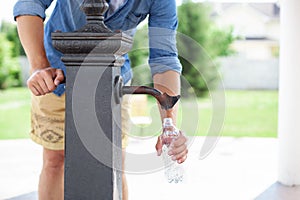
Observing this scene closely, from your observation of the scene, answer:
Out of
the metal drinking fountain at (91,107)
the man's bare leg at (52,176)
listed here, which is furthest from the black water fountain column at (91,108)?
the man's bare leg at (52,176)

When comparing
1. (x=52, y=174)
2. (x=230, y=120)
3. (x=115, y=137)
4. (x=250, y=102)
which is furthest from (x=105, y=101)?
(x=250, y=102)

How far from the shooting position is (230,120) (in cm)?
964

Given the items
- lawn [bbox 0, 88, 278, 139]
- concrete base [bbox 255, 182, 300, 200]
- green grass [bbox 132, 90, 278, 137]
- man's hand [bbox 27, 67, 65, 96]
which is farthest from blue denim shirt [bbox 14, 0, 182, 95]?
lawn [bbox 0, 88, 278, 139]

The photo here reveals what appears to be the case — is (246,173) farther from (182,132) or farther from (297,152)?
(182,132)

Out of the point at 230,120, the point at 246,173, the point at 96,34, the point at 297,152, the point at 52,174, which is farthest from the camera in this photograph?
the point at 230,120

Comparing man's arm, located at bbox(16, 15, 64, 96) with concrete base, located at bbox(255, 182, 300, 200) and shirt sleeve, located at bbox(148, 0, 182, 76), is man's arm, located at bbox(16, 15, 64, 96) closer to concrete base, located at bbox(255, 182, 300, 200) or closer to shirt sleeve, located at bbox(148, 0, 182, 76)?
shirt sleeve, located at bbox(148, 0, 182, 76)

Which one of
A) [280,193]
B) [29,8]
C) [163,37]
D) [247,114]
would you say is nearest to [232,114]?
[247,114]

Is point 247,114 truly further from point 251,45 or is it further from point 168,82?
point 168,82

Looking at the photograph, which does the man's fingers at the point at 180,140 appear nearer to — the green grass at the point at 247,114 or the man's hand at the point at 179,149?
the man's hand at the point at 179,149

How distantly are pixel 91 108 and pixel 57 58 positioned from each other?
676mm

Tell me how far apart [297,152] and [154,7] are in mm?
2480

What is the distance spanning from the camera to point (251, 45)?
19078mm

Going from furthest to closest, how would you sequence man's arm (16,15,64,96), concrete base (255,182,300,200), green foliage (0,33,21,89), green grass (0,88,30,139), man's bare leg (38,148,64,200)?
green foliage (0,33,21,89) < green grass (0,88,30,139) < concrete base (255,182,300,200) < man's bare leg (38,148,64,200) < man's arm (16,15,64,96)

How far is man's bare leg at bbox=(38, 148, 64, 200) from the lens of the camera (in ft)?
5.31
